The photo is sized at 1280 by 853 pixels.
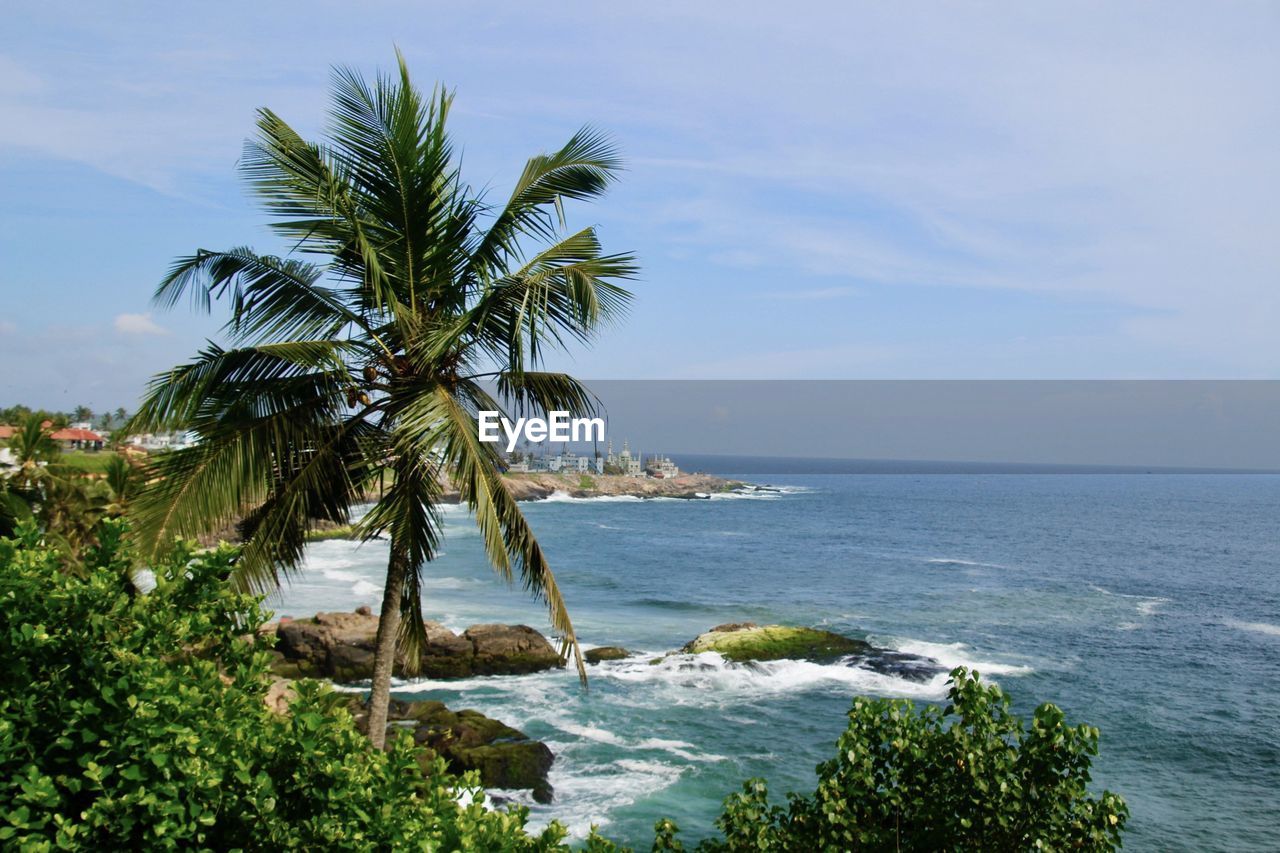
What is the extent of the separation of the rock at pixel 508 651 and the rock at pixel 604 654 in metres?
1.55

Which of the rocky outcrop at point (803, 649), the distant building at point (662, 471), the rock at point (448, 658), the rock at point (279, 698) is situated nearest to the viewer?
the rock at point (279, 698)

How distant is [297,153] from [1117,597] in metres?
52.9

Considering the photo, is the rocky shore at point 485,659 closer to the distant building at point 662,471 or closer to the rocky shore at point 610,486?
the rocky shore at point 610,486

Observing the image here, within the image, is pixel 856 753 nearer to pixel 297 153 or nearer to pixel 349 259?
pixel 349 259

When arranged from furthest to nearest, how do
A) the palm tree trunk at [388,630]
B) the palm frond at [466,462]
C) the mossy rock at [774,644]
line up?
1. the mossy rock at [774,644]
2. the palm tree trunk at [388,630]
3. the palm frond at [466,462]

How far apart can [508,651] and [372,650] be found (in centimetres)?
420

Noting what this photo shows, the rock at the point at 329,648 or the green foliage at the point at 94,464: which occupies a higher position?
the green foliage at the point at 94,464

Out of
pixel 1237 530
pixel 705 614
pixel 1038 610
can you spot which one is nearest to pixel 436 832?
pixel 705 614

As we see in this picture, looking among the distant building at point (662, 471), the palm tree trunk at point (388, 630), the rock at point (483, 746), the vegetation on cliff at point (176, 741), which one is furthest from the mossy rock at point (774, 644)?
the distant building at point (662, 471)

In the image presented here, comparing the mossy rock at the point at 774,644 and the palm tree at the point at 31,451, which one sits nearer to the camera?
the palm tree at the point at 31,451

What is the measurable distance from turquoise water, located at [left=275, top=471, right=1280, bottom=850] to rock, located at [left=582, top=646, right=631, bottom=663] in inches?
37.2

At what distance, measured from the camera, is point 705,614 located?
4266cm

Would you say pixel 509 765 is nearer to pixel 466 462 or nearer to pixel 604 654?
pixel 604 654

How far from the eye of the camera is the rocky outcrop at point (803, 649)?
3112 centimetres
